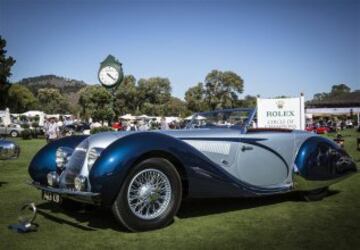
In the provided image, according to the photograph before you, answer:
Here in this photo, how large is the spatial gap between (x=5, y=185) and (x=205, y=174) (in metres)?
5.07

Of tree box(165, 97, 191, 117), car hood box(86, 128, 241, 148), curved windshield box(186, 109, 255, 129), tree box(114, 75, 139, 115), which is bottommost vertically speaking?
car hood box(86, 128, 241, 148)

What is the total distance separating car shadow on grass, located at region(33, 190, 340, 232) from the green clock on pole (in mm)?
14303

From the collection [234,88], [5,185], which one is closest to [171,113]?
[234,88]

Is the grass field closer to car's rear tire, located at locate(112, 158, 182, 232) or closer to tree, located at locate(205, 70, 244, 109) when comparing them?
car's rear tire, located at locate(112, 158, 182, 232)

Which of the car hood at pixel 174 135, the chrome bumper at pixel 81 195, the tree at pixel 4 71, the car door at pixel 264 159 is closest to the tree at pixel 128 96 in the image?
the tree at pixel 4 71

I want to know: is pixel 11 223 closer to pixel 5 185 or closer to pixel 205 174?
pixel 205 174

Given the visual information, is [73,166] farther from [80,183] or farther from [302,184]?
[302,184]

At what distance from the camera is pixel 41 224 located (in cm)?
532

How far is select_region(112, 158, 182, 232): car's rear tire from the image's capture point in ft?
15.5

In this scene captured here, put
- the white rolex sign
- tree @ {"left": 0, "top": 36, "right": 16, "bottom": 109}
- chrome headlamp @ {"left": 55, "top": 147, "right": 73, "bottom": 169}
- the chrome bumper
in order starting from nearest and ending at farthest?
the chrome bumper < chrome headlamp @ {"left": 55, "top": 147, "right": 73, "bottom": 169} < the white rolex sign < tree @ {"left": 0, "top": 36, "right": 16, "bottom": 109}

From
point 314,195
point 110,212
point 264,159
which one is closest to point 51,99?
point 110,212

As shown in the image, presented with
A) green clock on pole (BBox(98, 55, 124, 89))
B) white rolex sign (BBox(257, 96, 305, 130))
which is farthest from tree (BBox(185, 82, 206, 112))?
white rolex sign (BBox(257, 96, 305, 130))

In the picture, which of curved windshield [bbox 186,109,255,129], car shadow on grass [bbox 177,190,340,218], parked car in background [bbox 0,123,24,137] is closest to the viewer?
car shadow on grass [bbox 177,190,340,218]

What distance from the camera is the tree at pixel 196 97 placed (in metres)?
84.6
